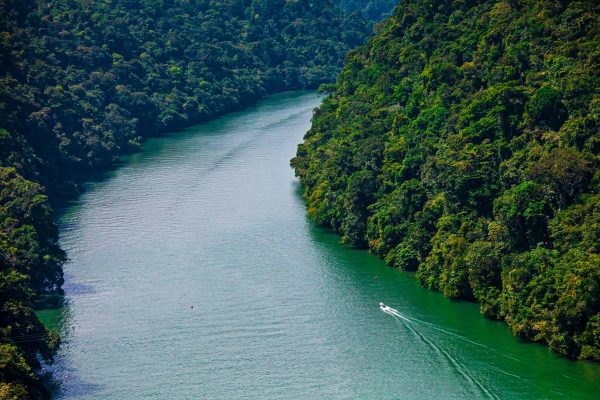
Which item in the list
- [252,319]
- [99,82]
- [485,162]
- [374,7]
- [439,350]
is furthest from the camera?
[374,7]

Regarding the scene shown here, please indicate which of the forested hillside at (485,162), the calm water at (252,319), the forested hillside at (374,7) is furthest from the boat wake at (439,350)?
the forested hillside at (374,7)

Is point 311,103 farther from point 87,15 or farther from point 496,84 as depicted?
point 496,84

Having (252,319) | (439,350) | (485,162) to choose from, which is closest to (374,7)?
(485,162)

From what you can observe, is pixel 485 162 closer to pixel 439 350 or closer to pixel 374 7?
pixel 439 350

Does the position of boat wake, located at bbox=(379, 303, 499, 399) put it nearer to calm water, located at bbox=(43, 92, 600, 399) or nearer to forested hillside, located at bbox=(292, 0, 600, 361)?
calm water, located at bbox=(43, 92, 600, 399)

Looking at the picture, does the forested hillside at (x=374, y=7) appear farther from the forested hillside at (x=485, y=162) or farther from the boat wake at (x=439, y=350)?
the boat wake at (x=439, y=350)
